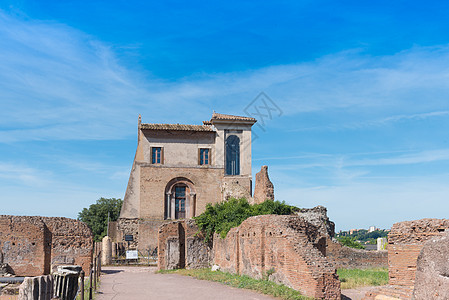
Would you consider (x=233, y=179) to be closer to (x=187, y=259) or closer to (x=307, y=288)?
(x=187, y=259)

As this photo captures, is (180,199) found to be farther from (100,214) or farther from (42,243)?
(100,214)

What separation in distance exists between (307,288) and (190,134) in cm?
2179

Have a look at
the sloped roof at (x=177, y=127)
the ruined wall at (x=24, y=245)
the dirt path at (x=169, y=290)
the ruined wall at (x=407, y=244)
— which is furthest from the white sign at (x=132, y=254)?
the ruined wall at (x=407, y=244)

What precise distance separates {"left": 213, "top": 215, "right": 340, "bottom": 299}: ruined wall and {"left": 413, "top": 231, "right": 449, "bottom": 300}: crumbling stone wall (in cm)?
801

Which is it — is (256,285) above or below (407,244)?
below

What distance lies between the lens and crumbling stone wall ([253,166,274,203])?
85.0ft

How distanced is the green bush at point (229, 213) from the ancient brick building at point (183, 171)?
24.6ft

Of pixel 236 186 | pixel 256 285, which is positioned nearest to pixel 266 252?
pixel 256 285

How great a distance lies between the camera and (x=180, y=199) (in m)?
32.2

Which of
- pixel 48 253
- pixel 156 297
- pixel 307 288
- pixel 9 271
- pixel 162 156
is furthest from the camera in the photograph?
pixel 162 156

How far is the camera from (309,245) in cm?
1305

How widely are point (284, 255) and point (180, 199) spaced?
63.1ft

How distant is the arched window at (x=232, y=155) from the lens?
1299 inches

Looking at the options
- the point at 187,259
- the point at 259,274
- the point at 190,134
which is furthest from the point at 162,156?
the point at 259,274
